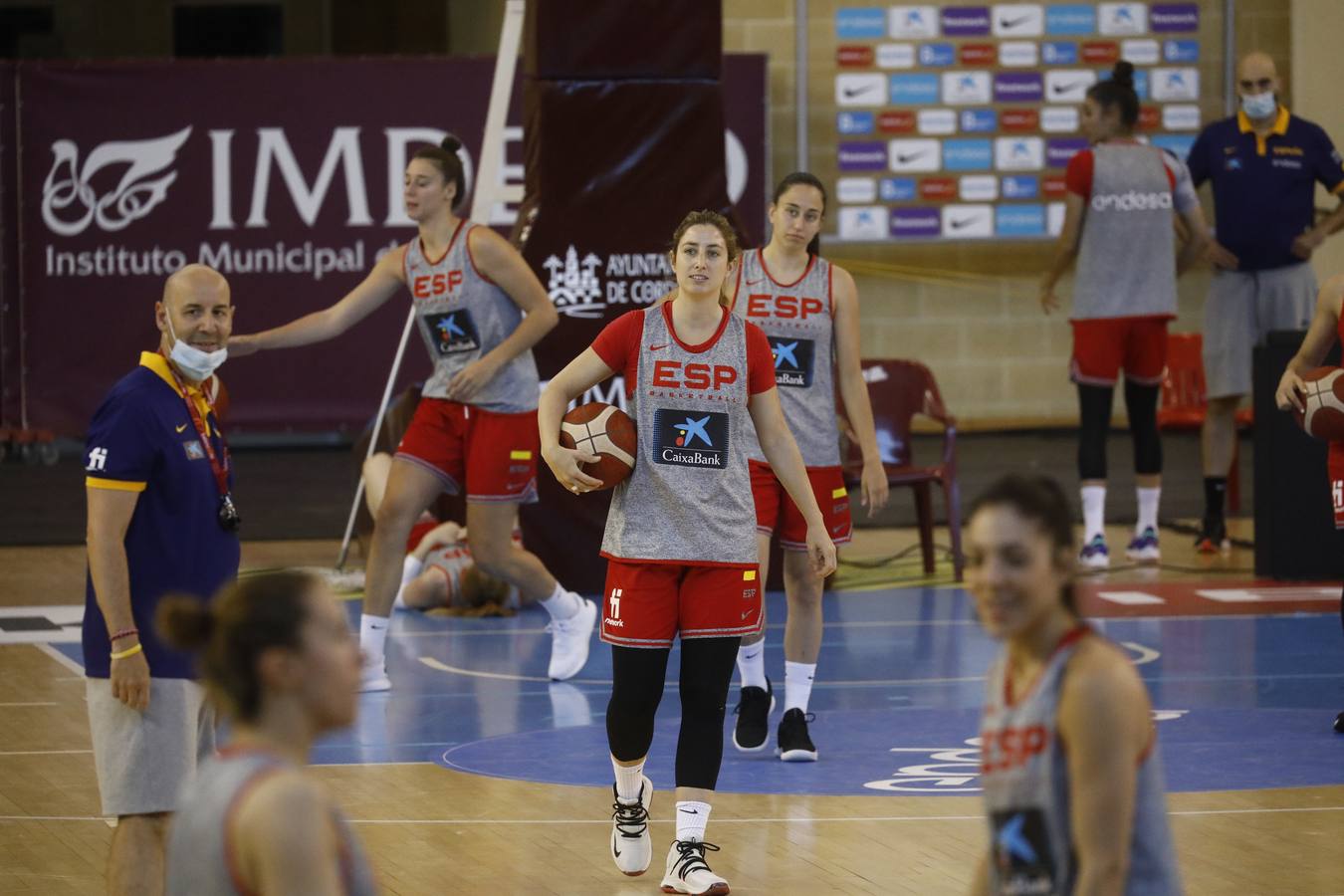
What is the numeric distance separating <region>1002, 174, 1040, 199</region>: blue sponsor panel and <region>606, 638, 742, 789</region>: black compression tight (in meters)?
12.0

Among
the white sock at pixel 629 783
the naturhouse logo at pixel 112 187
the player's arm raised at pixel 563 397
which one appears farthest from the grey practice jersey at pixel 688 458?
the naturhouse logo at pixel 112 187

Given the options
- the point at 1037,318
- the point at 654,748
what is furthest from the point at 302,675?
the point at 1037,318

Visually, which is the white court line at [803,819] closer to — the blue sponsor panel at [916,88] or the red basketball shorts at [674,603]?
the red basketball shorts at [674,603]

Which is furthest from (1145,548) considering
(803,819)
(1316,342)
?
(803,819)

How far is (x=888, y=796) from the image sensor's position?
252 inches

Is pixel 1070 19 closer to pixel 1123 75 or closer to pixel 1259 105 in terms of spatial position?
pixel 1123 75

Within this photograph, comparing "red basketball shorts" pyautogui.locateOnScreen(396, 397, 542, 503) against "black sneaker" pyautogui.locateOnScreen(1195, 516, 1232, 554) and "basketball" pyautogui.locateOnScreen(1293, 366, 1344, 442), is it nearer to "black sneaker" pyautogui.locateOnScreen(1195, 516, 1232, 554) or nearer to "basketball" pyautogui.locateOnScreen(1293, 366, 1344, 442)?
"basketball" pyautogui.locateOnScreen(1293, 366, 1344, 442)

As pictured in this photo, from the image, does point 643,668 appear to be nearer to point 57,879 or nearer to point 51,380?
point 57,879

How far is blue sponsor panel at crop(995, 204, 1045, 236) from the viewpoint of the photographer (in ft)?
55.8

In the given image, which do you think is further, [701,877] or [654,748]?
[654,748]

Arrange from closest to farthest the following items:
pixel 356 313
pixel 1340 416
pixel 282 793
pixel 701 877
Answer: pixel 282 793 < pixel 701 877 < pixel 1340 416 < pixel 356 313

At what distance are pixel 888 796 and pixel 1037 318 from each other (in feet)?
37.9

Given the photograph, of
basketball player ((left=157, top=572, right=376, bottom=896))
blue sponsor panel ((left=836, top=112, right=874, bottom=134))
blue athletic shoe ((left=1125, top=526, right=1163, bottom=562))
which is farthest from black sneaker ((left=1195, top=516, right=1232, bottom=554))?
basketball player ((left=157, top=572, right=376, bottom=896))

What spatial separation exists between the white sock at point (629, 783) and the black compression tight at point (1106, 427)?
228 inches
